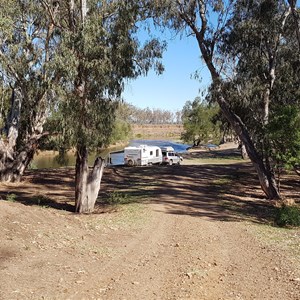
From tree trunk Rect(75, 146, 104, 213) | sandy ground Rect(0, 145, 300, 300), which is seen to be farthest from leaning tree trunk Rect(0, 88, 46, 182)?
tree trunk Rect(75, 146, 104, 213)

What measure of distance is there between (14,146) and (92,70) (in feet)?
36.1

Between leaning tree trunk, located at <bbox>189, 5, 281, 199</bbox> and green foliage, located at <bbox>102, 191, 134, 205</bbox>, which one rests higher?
leaning tree trunk, located at <bbox>189, 5, 281, 199</bbox>

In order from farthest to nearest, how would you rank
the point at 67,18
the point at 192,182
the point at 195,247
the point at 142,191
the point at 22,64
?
the point at 192,182
the point at 142,191
the point at 22,64
the point at 67,18
the point at 195,247

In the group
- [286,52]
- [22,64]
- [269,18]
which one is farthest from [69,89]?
[286,52]

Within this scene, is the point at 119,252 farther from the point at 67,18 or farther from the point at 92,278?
the point at 67,18

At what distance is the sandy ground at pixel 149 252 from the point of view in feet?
19.7

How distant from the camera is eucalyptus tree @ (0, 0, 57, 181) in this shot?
13.1 m

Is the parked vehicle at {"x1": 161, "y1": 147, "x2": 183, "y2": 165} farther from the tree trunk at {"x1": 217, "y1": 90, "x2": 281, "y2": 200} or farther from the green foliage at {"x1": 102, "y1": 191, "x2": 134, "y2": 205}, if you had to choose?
the green foliage at {"x1": 102, "y1": 191, "x2": 134, "y2": 205}

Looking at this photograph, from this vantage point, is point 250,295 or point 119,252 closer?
point 250,295

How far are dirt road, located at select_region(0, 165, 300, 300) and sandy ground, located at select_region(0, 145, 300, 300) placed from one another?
0.05 feet

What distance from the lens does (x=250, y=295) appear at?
594 centimetres

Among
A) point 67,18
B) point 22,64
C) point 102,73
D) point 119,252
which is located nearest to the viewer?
point 119,252

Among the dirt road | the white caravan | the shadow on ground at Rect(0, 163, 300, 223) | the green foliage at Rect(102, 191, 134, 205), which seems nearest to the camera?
the dirt road

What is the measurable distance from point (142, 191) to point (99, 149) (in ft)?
15.8
